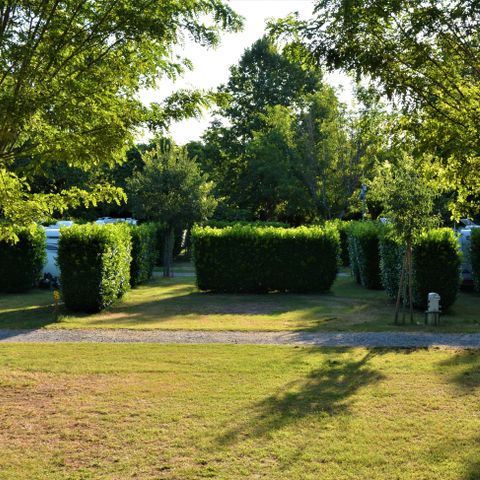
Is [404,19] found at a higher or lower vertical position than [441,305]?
higher

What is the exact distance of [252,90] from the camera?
52531 mm

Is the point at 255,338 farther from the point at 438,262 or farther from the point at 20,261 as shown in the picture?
the point at 20,261

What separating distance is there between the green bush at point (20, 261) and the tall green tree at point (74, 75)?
33.9ft

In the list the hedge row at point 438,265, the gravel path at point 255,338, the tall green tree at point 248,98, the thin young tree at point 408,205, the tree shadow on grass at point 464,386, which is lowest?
the tree shadow on grass at point 464,386

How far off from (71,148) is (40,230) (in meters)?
11.3

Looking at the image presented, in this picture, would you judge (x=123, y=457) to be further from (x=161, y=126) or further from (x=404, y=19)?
(x=404, y=19)

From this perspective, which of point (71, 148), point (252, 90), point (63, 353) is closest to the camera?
point (71, 148)

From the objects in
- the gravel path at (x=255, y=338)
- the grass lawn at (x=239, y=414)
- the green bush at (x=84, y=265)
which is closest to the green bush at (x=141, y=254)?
the green bush at (x=84, y=265)

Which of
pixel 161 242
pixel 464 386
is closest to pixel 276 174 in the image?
pixel 161 242

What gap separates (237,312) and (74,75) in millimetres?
8299

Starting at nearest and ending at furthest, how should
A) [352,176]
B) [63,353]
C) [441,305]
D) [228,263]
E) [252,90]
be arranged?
1. [63,353]
2. [441,305]
3. [228,263]
4. [352,176]
5. [252,90]

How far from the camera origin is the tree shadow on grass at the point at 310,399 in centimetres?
588

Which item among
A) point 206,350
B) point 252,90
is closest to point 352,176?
point 252,90

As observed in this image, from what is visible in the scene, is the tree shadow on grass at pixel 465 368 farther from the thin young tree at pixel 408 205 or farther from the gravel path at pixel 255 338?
the thin young tree at pixel 408 205
